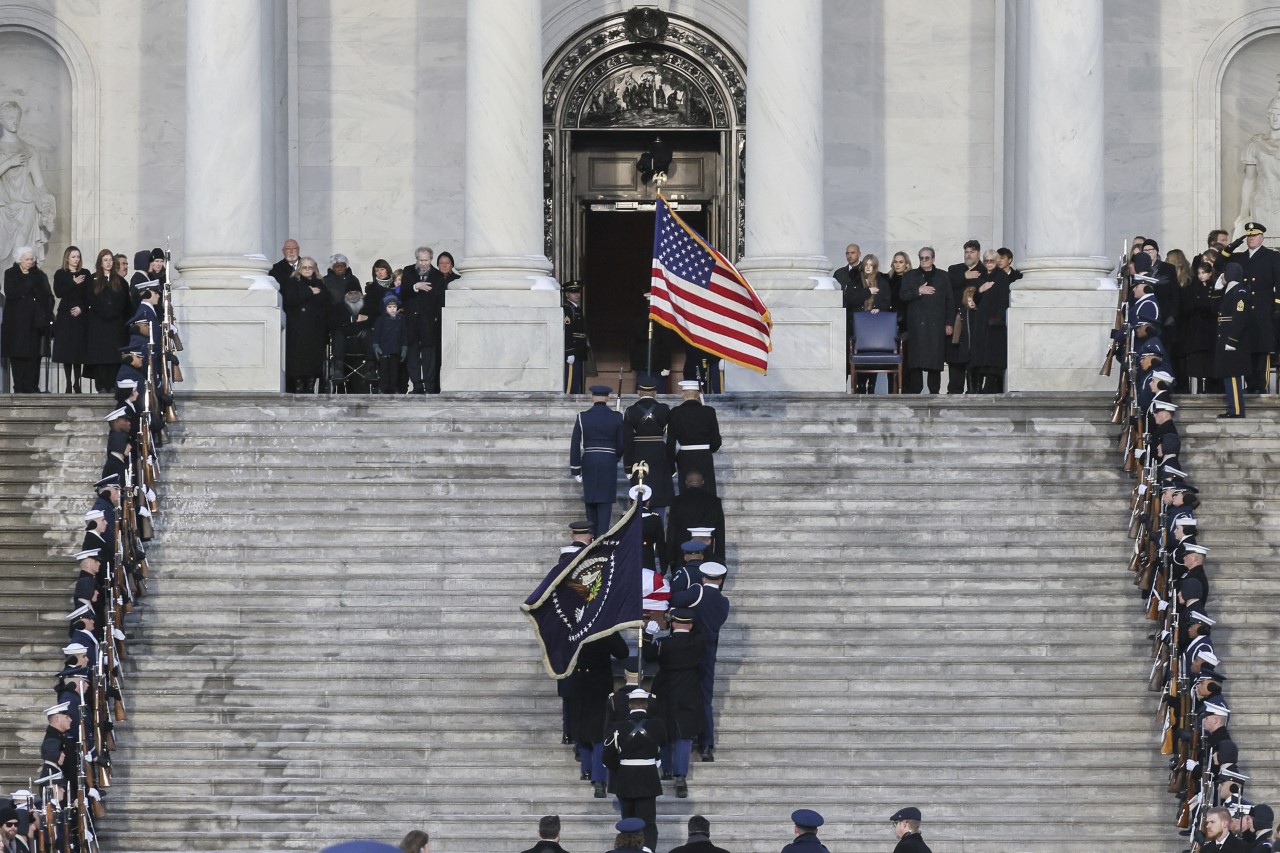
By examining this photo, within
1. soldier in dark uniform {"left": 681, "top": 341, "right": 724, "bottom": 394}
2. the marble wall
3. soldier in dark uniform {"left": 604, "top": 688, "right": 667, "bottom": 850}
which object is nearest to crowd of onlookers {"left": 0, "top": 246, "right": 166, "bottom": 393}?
the marble wall

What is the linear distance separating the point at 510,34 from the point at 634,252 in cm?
840

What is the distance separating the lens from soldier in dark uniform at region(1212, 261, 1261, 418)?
28812 mm

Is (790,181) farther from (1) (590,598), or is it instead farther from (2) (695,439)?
(1) (590,598)

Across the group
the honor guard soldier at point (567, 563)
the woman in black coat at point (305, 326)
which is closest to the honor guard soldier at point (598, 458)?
the honor guard soldier at point (567, 563)

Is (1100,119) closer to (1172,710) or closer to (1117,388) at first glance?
(1117,388)

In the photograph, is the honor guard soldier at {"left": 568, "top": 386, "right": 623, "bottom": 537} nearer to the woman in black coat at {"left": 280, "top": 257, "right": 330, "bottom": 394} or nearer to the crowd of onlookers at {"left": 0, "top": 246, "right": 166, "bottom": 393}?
the woman in black coat at {"left": 280, "top": 257, "right": 330, "bottom": 394}

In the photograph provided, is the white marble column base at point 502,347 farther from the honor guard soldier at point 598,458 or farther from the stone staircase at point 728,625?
the honor guard soldier at point 598,458

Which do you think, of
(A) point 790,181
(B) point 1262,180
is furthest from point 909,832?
(B) point 1262,180

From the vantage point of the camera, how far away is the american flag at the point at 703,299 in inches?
1103

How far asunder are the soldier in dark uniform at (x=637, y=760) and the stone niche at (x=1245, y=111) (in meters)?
19.3

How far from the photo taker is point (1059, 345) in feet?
104

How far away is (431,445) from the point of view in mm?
28562

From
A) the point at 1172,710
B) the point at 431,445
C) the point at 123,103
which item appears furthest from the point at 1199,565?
the point at 123,103

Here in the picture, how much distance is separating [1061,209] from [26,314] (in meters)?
13.0
